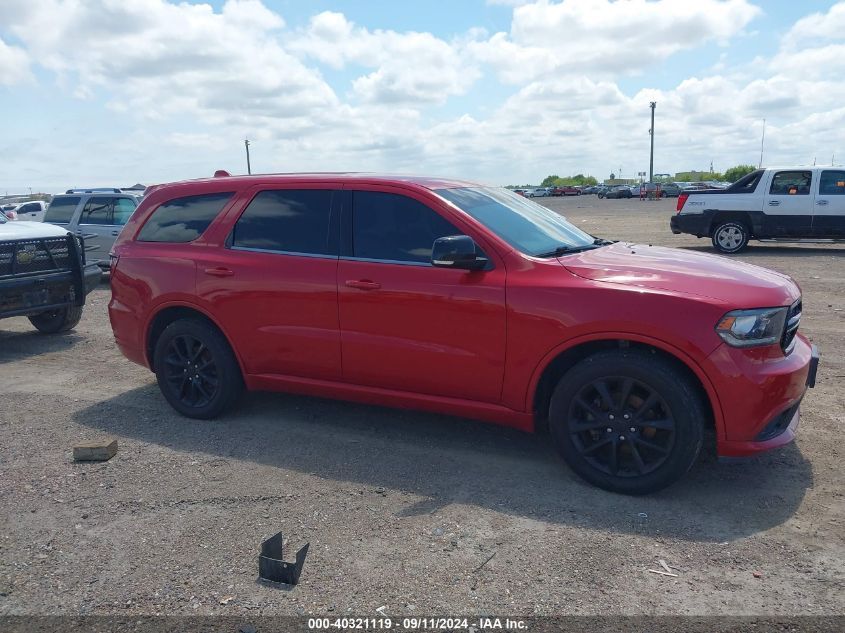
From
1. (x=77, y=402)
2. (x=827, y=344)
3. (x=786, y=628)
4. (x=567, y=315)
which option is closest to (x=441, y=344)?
(x=567, y=315)

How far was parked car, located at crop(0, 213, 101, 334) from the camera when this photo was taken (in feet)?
25.3

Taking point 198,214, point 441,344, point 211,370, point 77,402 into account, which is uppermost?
point 198,214

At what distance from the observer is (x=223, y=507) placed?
13.1 ft

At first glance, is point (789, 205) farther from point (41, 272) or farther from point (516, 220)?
point (41, 272)

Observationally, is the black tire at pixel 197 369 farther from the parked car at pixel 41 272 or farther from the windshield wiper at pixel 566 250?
the parked car at pixel 41 272

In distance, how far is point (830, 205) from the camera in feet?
47.3

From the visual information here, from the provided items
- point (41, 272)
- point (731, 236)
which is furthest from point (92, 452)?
point (731, 236)

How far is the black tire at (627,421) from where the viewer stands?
3816 millimetres

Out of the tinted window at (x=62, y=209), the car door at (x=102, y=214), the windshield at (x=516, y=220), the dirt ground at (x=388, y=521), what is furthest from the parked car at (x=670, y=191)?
the dirt ground at (x=388, y=521)

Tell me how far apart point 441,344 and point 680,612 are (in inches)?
79.5

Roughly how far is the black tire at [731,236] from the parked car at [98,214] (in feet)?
39.2

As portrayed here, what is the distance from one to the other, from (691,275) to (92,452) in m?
3.91

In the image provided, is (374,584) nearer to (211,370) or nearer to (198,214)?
(211,370)

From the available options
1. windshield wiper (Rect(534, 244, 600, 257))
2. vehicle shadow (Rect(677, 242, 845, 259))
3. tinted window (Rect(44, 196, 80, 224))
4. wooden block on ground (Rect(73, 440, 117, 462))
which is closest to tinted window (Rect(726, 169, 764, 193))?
vehicle shadow (Rect(677, 242, 845, 259))
